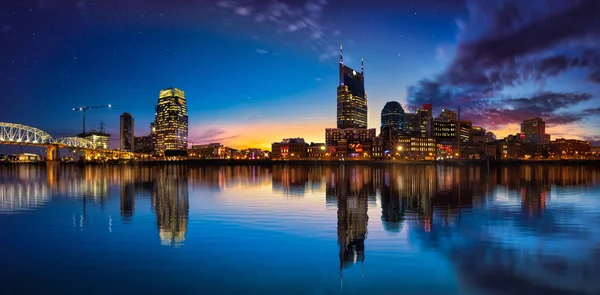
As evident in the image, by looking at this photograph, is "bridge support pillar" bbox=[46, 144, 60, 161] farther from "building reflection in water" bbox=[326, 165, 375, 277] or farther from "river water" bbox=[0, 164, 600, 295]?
"building reflection in water" bbox=[326, 165, 375, 277]

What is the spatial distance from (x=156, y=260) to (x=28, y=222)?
1251 cm

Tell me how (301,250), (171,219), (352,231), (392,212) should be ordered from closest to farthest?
(301,250) → (352,231) → (171,219) → (392,212)

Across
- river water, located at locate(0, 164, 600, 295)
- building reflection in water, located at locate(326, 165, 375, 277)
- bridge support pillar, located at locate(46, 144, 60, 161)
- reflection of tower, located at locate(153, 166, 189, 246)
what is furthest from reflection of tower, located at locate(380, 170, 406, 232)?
bridge support pillar, located at locate(46, 144, 60, 161)

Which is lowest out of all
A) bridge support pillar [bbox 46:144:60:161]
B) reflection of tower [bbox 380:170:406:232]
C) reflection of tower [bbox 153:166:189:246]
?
reflection of tower [bbox 380:170:406:232]

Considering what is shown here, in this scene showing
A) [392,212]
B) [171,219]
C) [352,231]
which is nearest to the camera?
[352,231]

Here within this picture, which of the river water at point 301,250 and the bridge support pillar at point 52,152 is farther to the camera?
the bridge support pillar at point 52,152

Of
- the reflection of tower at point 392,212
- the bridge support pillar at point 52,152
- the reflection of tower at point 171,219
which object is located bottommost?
the reflection of tower at point 392,212

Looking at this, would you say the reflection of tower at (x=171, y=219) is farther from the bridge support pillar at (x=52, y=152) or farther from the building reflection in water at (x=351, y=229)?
the bridge support pillar at (x=52, y=152)

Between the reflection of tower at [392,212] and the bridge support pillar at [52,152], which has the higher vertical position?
the bridge support pillar at [52,152]

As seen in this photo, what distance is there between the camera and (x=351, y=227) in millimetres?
19266

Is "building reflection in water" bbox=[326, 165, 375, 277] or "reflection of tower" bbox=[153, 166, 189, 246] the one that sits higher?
"reflection of tower" bbox=[153, 166, 189, 246]

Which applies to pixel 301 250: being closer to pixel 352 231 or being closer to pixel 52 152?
pixel 352 231

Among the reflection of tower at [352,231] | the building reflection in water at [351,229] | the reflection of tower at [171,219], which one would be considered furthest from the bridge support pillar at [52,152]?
the reflection of tower at [352,231]

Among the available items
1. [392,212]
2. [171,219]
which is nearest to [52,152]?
[171,219]
